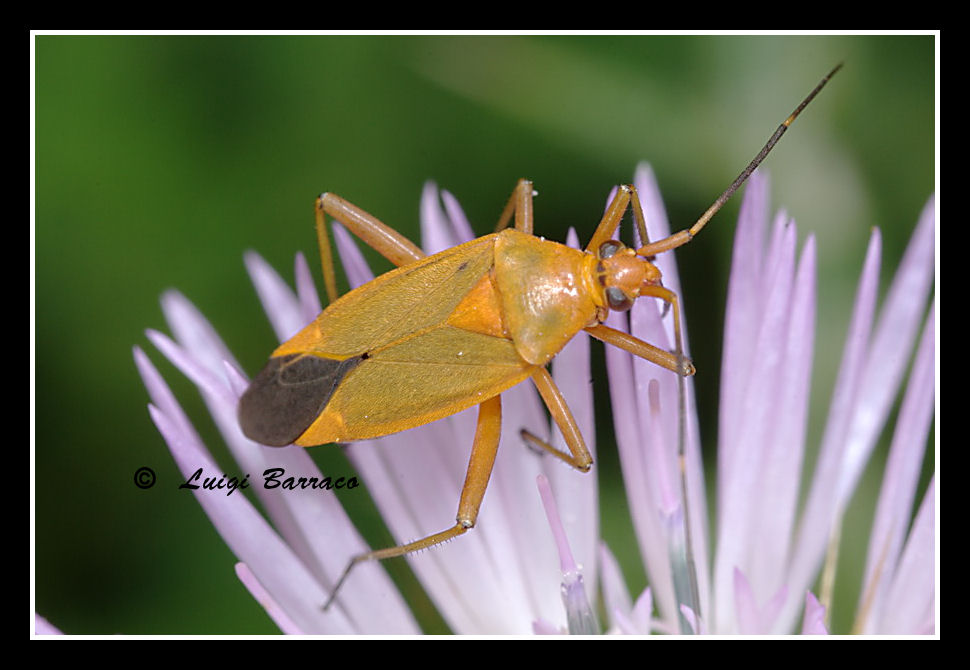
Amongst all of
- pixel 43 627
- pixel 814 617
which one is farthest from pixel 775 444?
pixel 43 627

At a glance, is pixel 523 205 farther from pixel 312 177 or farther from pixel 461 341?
pixel 312 177

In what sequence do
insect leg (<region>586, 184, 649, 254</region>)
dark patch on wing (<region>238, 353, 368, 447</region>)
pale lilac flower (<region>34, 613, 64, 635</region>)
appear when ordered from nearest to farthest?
pale lilac flower (<region>34, 613, 64, 635</region>), dark patch on wing (<region>238, 353, 368, 447</region>), insect leg (<region>586, 184, 649, 254</region>)

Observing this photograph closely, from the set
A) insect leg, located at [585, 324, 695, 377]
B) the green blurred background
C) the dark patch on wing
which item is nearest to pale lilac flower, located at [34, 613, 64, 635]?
the green blurred background

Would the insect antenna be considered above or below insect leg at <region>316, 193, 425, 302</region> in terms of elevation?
below

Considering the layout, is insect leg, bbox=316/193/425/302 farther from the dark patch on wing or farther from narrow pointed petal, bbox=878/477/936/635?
narrow pointed petal, bbox=878/477/936/635

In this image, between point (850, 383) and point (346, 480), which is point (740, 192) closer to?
point (850, 383)

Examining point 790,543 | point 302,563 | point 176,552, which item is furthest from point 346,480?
point 790,543
